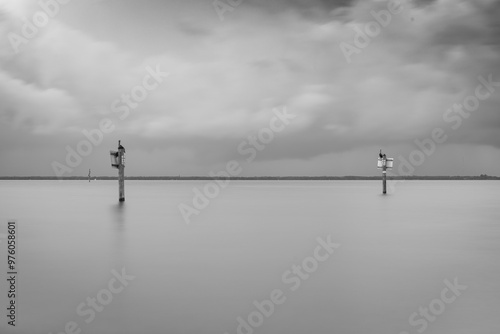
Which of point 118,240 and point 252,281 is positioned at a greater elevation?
point 252,281

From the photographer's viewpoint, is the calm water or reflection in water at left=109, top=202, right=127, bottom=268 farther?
reflection in water at left=109, top=202, right=127, bottom=268

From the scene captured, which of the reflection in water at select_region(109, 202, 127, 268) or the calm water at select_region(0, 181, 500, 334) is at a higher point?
the calm water at select_region(0, 181, 500, 334)

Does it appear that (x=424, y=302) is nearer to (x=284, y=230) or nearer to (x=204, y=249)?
(x=204, y=249)

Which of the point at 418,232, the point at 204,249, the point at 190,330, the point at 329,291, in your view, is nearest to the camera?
the point at 190,330

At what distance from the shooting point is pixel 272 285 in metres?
11.9

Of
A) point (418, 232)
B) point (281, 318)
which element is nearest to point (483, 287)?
point (281, 318)

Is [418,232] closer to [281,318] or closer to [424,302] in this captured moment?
[424,302]

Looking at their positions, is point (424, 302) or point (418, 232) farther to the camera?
point (418, 232)

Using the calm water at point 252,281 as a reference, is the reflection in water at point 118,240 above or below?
below

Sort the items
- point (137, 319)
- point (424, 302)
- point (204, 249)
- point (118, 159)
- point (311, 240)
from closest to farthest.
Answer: point (137, 319), point (424, 302), point (204, 249), point (311, 240), point (118, 159)

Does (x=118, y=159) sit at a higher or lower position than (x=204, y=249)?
higher

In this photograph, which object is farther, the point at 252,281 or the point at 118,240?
the point at 118,240

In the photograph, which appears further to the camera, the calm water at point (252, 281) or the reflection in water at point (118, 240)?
the reflection in water at point (118, 240)

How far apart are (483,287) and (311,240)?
9440 millimetres
